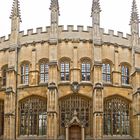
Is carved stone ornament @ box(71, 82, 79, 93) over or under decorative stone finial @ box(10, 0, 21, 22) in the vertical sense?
under

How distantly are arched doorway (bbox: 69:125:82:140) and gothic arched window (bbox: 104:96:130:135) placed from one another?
2.76 metres

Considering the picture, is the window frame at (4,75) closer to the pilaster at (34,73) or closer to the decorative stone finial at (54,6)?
the pilaster at (34,73)

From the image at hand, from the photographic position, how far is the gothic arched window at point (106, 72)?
135ft

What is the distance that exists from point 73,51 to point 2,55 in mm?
8300

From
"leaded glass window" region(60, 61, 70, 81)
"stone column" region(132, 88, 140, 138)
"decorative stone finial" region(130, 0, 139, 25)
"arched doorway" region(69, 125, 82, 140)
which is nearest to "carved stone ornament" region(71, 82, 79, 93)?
"leaded glass window" region(60, 61, 70, 81)

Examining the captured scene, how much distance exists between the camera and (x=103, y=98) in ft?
130

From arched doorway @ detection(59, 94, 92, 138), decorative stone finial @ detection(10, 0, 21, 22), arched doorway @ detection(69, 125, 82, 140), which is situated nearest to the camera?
arched doorway @ detection(69, 125, 82, 140)

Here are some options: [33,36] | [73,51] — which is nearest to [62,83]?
[73,51]

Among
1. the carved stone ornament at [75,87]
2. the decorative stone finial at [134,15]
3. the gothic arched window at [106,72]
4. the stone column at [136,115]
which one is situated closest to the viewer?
the stone column at [136,115]

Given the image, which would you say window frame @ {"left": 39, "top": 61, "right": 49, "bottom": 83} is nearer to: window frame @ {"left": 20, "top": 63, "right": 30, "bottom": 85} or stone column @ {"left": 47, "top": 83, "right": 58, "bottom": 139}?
window frame @ {"left": 20, "top": 63, "right": 30, "bottom": 85}

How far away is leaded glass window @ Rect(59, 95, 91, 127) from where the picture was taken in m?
39.5

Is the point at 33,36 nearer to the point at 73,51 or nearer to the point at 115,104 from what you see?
the point at 73,51

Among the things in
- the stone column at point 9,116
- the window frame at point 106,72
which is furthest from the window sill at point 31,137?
the window frame at point 106,72

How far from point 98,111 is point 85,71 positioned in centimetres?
497
